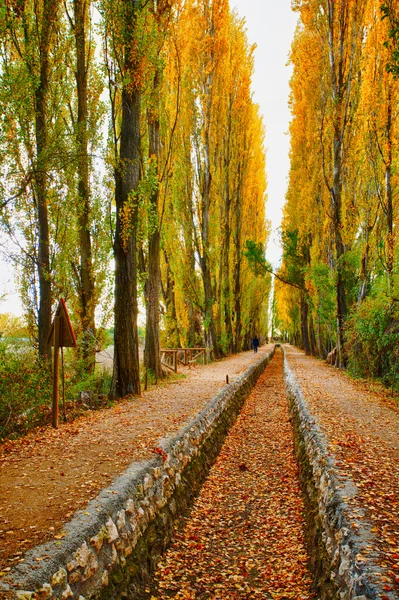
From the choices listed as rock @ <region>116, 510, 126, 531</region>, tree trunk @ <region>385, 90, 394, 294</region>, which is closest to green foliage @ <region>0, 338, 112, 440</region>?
rock @ <region>116, 510, 126, 531</region>

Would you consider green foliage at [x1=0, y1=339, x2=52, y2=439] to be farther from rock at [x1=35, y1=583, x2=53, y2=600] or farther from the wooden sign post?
rock at [x1=35, y1=583, x2=53, y2=600]

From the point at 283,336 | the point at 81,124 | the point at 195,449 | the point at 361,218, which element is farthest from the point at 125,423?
the point at 283,336

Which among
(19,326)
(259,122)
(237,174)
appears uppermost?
(259,122)

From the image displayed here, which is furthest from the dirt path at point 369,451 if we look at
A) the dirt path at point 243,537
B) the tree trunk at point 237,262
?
the tree trunk at point 237,262

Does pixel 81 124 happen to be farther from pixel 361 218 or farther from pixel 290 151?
pixel 290 151

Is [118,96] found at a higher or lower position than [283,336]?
higher

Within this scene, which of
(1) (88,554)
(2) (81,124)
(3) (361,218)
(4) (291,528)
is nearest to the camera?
(1) (88,554)

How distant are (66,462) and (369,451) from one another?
3.82m

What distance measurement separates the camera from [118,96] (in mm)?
12359

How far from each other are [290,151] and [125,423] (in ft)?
88.8

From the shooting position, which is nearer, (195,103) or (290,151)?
(195,103)

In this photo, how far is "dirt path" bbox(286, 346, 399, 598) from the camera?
3605mm

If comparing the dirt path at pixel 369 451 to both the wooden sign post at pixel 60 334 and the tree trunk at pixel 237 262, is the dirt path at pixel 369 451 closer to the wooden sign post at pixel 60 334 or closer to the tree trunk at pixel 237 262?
the wooden sign post at pixel 60 334

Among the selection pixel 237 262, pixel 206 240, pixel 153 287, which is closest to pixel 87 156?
pixel 153 287
